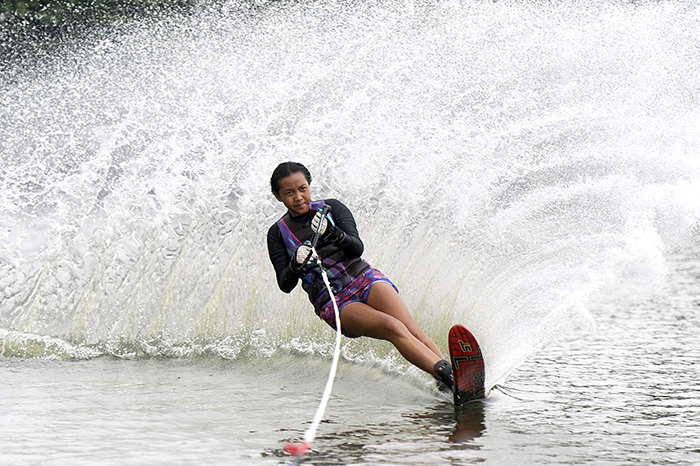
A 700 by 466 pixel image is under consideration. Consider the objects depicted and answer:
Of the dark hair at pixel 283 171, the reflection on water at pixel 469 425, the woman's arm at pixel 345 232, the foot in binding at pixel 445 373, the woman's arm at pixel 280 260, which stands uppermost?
the dark hair at pixel 283 171

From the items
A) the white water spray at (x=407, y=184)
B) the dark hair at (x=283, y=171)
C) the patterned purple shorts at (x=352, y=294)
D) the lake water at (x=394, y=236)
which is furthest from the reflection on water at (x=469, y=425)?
the dark hair at (x=283, y=171)

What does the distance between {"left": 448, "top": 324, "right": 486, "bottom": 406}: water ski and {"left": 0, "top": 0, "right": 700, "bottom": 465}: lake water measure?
150 mm

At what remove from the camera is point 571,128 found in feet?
22.9

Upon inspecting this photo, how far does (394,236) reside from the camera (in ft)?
21.5

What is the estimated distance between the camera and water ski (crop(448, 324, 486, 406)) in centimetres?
412

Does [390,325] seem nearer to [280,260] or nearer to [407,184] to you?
[280,260]

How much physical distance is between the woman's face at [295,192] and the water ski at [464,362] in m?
1.12

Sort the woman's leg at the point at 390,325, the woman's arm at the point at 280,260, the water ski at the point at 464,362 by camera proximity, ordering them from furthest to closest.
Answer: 1. the woman's arm at the point at 280,260
2. the woman's leg at the point at 390,325
3. the water ski at the point at 464,362

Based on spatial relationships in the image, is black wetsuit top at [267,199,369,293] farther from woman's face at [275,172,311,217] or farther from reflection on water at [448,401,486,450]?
reflection on water at [448,401,486,450]

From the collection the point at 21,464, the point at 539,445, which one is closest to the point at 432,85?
the point at 539,445

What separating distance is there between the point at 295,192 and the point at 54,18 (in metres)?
18.3

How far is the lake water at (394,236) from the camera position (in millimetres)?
4160

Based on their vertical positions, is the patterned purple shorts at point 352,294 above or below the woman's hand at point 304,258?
below

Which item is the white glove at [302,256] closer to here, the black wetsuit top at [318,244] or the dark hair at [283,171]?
the black wetsuit top at [318,244]
